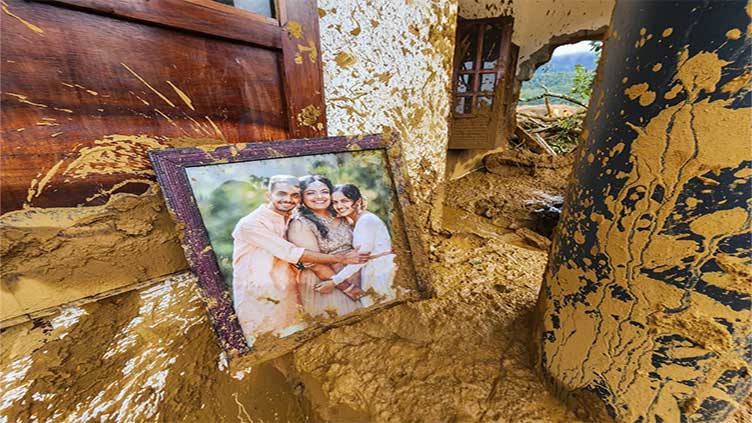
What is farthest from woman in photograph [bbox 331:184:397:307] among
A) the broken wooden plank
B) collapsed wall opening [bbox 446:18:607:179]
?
the broken wooden plank

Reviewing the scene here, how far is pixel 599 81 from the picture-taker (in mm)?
543

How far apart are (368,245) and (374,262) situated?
0.21 feet

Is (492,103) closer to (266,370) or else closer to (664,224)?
(664,224)

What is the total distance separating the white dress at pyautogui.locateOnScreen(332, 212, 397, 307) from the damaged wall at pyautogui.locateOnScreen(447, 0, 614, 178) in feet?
8.60

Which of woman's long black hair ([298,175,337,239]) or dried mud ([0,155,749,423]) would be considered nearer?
dried mud ([0,155,749,423])

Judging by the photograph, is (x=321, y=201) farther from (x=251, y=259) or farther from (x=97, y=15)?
(x=97, y=15)

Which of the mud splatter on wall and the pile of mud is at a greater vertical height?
the mud splatter on wall

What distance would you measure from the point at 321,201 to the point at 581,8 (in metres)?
4.21

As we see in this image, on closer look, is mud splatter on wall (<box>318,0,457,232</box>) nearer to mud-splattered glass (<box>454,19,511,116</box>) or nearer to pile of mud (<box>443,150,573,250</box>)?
pile of mud (<box>443,150,573,250</box>)

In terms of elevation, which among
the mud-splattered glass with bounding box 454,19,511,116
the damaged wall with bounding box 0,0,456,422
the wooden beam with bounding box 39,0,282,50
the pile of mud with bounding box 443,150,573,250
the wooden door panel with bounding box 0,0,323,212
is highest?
the mud-splattered glass with bounding box 454,19,511,116

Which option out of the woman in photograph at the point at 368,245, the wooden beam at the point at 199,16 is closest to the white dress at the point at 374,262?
the woman in photograph at the point at 368,245

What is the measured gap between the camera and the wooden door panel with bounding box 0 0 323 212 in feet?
1.88

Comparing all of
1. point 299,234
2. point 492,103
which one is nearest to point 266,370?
point 299,234

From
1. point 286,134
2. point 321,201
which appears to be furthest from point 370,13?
point 321,201
